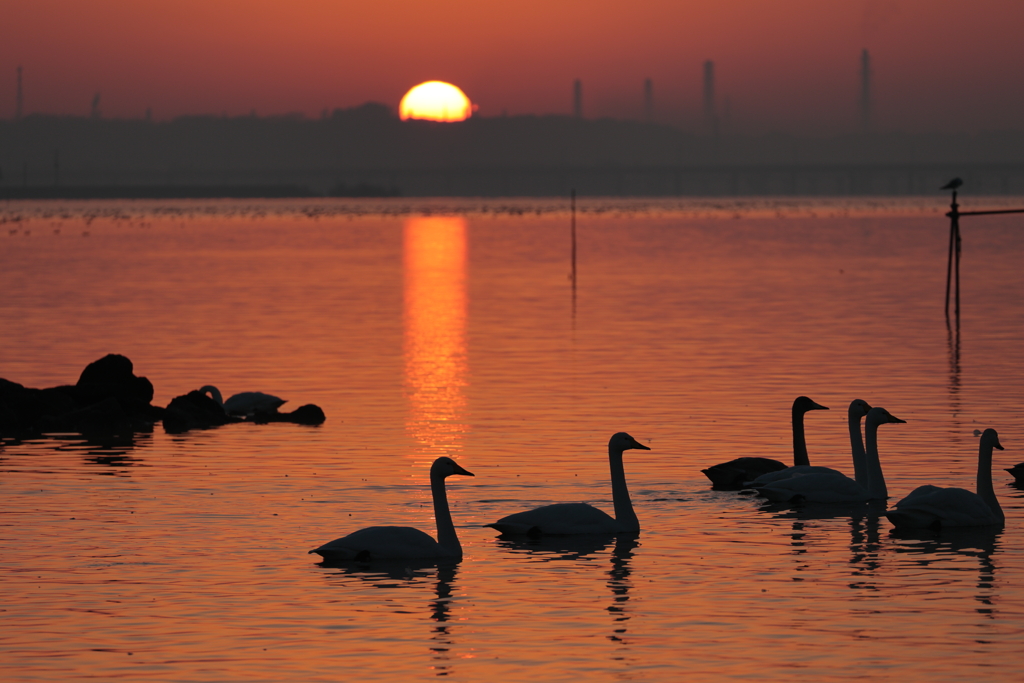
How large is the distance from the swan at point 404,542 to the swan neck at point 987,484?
572 cm

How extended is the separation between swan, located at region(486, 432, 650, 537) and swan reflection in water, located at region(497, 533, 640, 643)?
3.2 inches

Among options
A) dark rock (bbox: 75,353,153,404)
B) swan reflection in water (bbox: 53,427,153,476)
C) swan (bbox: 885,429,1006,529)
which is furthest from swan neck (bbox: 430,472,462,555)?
dark rock (bbox: 75,353,153,404)

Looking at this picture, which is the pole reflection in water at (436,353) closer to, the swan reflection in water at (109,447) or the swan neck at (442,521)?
the swan reflection in water at (109,447)

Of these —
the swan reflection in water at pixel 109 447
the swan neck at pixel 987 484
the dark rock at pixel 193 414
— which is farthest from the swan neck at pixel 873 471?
the dark rock at pixel 193 414

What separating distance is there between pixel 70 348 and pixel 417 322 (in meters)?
11.7

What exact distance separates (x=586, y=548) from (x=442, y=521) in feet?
5.36

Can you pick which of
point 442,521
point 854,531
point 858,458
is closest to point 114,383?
point 442,521

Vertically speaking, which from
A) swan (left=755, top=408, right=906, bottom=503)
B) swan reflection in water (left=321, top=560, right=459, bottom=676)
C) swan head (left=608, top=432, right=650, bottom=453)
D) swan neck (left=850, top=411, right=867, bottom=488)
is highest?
swan head (left=608, top=432, right=650, bottom=453)

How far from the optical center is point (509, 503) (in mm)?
19016

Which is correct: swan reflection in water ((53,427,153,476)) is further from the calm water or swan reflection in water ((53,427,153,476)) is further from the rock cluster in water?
the rock cluster in water

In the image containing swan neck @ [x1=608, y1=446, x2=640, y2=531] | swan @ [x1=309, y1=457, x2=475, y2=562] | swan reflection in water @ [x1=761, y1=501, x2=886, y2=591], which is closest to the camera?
swan reflection in water @ [x1=761, y1=501, x2=886, y2=591]

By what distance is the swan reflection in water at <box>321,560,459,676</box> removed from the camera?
43.4 feet

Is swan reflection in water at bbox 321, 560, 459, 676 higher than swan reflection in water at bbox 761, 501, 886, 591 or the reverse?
the reverse

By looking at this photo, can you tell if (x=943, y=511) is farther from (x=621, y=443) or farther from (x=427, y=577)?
(x=427, y=577)
